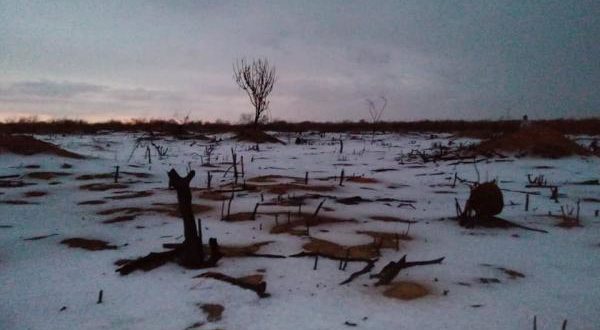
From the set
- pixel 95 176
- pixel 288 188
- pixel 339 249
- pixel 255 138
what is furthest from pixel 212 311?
pixel 255 138

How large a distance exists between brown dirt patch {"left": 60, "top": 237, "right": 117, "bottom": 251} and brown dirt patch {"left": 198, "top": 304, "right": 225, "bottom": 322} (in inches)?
A: 36.7

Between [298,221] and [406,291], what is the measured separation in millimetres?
1167

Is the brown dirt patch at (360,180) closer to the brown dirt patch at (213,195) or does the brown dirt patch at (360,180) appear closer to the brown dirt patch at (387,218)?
the brown dirt patch at (213,195)

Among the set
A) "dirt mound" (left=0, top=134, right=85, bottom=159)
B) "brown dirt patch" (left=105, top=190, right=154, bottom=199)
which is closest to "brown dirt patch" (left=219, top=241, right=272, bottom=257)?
"brown dirt patch" (left=105, top=190, right=154, bottom=199)

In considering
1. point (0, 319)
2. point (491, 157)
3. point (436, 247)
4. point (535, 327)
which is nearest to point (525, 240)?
point (436, 247)

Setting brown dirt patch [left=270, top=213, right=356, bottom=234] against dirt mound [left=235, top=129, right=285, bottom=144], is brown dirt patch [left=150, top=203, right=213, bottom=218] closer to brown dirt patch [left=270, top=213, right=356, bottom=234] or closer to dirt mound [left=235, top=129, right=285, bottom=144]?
brown dirt patch [left=270, top=213, right=356, bottom=234]

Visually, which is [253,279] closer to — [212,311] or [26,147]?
[212,311]

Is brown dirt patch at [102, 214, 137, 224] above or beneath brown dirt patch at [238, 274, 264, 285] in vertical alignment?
above

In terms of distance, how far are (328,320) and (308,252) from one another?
0.66 metres

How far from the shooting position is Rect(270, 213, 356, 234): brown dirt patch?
2.56 meters

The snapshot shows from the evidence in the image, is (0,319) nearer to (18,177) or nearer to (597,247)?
(597,247)

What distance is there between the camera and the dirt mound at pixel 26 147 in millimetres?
5461

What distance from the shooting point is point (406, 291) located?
5.50ft

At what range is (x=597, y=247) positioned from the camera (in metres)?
2.25
